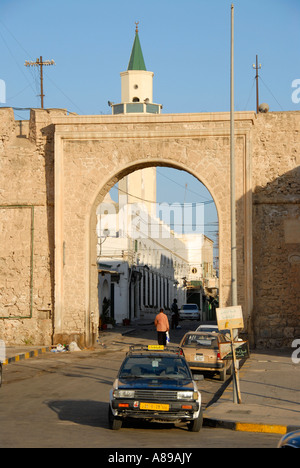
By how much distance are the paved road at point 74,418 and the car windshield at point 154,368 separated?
81cm

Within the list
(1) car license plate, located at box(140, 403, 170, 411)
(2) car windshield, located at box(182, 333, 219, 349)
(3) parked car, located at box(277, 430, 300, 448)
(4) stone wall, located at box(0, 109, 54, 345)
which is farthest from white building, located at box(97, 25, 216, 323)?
(3) parked car, located at box(277, 430, 300, 448)

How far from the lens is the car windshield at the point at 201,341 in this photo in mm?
19641

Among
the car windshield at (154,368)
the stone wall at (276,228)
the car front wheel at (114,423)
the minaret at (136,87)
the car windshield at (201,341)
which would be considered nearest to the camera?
the car front wheel at (114,423)

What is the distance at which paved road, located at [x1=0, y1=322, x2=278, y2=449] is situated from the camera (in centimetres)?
1012

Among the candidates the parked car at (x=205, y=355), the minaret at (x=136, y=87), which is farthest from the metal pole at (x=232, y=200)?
the minaret at (x=136, y=87)

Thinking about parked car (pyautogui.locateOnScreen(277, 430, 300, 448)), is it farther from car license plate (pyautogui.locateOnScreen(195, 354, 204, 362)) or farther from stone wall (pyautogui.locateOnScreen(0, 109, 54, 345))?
stone wall (pyautogui.locateOnScreen(0, 109, 54, 345))

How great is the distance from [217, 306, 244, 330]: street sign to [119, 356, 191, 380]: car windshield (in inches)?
85.4

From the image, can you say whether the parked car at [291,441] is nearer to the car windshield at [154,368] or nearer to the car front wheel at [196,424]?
the car front wheel at [196,424]

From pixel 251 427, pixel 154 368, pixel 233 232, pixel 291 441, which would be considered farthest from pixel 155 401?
pixel 233 232

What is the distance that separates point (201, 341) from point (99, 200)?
10107 millimetres

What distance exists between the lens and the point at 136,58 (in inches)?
3147

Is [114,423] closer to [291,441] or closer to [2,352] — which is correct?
[291,441]

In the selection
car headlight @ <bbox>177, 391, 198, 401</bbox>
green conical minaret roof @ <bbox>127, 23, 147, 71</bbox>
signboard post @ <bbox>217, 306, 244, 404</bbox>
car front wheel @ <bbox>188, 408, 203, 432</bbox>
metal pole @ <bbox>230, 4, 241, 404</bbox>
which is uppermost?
green conical minaret roof @ <bbox>127, 23, 147, 71</bbox>
